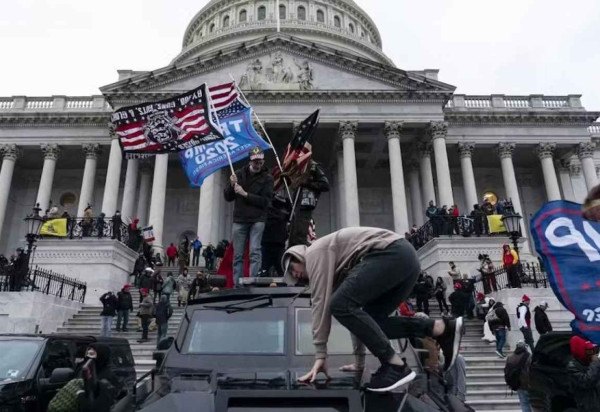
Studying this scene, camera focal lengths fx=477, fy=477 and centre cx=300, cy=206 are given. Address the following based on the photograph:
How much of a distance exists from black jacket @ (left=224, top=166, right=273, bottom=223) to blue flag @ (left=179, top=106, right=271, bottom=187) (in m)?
3.85

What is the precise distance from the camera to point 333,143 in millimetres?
36844

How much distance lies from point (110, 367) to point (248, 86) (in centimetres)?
2815

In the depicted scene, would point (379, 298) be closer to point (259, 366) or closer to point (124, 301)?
point (259, 366)

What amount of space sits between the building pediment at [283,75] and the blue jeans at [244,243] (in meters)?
26.1

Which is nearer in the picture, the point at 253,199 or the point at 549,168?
the point at 253,199

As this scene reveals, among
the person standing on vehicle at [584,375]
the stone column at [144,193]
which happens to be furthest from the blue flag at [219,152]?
the stone column at [144,193]

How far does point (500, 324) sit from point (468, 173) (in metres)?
22.5

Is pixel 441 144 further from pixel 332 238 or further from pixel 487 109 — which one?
pixel 332 238

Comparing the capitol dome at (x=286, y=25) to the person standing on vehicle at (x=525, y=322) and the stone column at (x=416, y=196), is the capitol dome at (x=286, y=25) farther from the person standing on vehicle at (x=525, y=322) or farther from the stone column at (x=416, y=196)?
the person standing on vehicle at (x=525, y=322)

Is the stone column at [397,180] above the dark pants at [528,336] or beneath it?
above

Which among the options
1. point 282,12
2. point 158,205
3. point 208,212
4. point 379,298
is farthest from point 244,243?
point 282,12

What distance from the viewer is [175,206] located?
39.9 meters

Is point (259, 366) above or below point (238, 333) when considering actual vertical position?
below

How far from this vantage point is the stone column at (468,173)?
3328cm
